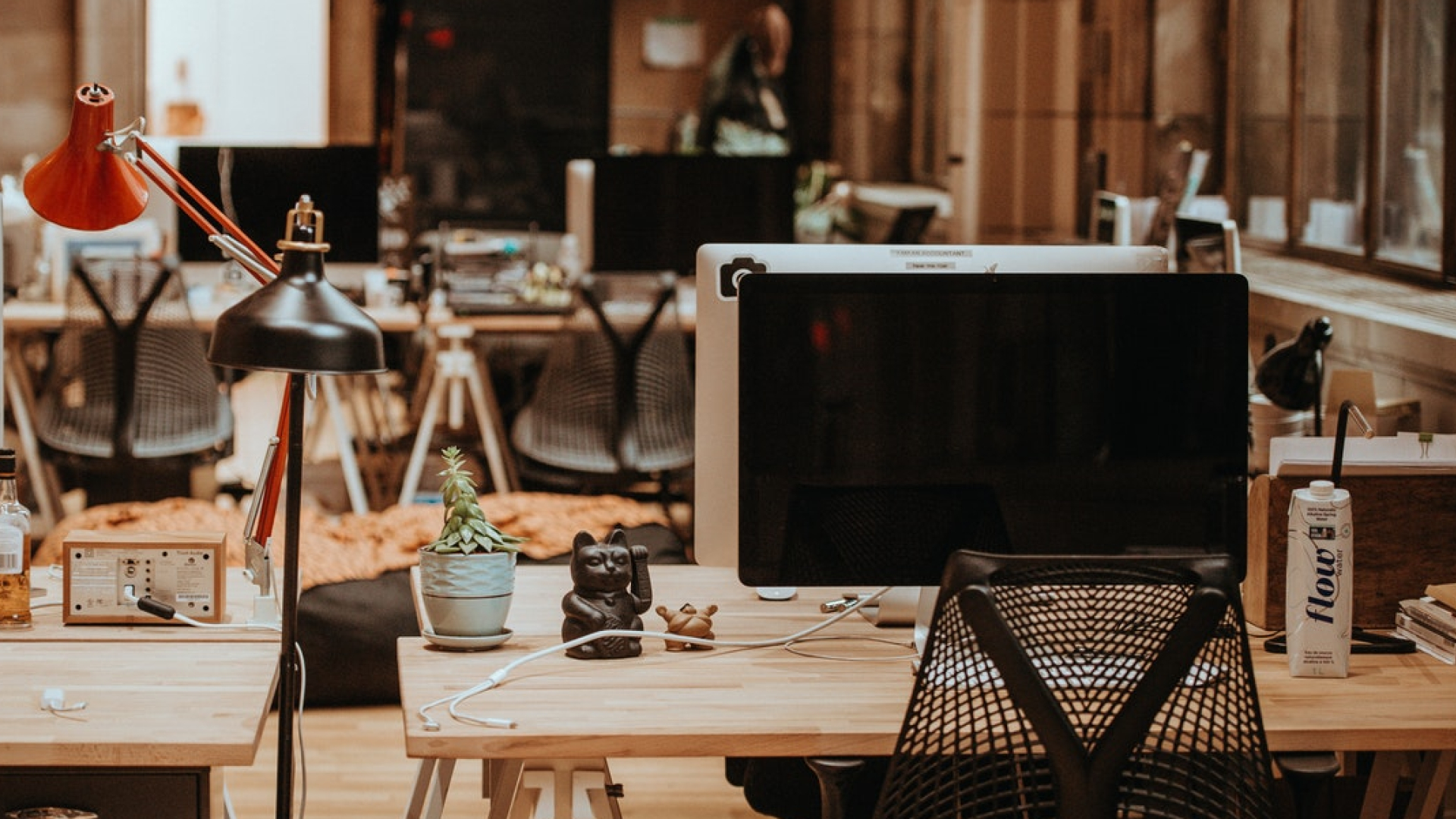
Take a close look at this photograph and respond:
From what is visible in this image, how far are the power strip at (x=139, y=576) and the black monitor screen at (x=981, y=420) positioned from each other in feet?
2.46

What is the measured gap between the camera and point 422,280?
6.31 m

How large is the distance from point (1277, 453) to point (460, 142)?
9.53 meters

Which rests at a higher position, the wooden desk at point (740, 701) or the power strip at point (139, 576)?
the power strip at point (139, 576)

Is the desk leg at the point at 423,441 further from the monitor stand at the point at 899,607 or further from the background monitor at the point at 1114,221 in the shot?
the monitor stand at the point at 899,607

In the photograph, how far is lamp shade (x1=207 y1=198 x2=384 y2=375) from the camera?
2096 millimetres

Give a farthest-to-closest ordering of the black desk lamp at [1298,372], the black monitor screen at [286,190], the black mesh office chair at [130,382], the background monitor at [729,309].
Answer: the black monitor screen at [286,190], the black mesh office chair at [130,382], the black desk lamp at [1298,372], the background monitor at [729,309]

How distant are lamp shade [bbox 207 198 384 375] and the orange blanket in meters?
2.13

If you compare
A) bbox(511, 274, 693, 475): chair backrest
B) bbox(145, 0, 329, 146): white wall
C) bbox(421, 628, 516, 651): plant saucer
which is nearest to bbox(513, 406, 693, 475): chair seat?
bbox(511, 274, 693, 475): chair backrest

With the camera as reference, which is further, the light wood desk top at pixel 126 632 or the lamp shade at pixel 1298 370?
the lamp shade at pixel 1298 370

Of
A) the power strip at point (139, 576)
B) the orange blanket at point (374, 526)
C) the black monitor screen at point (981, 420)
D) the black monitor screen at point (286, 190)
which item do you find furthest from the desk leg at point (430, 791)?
the black monitor screen at point (286, 190)

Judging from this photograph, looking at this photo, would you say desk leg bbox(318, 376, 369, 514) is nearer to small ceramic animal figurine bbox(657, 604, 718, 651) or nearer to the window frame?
the window frame

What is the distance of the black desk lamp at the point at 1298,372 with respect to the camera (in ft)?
11.4

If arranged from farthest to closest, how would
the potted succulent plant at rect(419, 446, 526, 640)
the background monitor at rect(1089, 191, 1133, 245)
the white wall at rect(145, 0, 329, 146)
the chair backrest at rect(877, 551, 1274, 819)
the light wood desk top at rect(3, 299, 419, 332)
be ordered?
1. the white wall at rect(145, 0, 329, 146)
2. the light wood desk top at rect(3, 299, 419, 332)
3. the background monitor at rect(1089, 191, 1133, 245)
4. the potted succulent plant at rect(419, 446, 526, 640)
5. the chair backrest at rect(877, 551, 1274, 819)

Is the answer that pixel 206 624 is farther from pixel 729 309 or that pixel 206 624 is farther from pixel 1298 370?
pixel 1298 370
